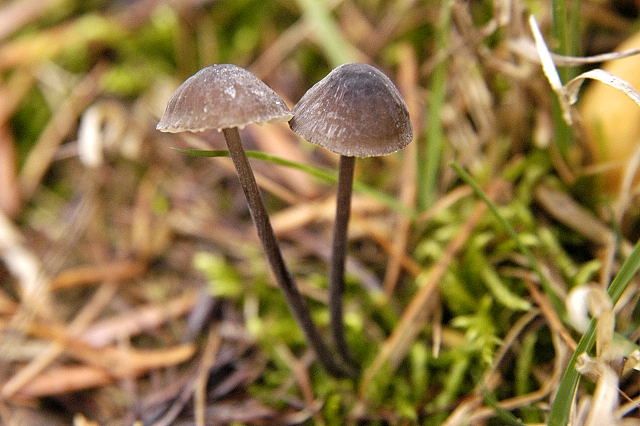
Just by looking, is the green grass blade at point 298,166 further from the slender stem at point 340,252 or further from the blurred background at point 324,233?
the slender stem at point 340,252

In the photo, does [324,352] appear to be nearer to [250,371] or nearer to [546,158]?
[250,371]

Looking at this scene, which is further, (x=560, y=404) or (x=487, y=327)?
(x=487, y=327)

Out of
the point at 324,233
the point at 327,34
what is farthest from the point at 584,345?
the point at 327,34

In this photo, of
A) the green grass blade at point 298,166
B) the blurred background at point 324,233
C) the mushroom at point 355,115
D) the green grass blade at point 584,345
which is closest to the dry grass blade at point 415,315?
the blurred background at point 324,233

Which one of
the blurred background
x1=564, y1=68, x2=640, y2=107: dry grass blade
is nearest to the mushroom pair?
the blurred background

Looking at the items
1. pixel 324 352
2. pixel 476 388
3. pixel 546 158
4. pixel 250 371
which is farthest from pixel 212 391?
pixel 546 158

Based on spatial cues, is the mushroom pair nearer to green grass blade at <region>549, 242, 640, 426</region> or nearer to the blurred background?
the blurred background
